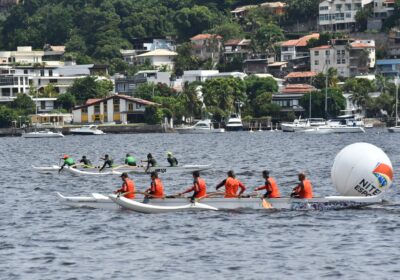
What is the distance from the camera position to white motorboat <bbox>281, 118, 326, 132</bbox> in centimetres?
18462

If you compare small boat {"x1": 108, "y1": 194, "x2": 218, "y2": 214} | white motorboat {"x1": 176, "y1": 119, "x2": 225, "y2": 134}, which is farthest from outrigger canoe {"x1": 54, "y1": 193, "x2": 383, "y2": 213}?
white motorboat {"x1": 176, "y1": 119, "x2": 225, "y2": 134}

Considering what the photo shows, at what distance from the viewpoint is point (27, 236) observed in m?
49.4

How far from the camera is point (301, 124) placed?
187500 millimetres

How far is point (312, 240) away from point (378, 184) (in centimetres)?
607

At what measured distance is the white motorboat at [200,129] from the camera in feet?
628

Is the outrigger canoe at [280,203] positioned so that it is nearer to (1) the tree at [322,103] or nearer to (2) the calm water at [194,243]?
(2) the calm water at [194,243]

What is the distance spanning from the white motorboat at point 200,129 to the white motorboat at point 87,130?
39.6 feet

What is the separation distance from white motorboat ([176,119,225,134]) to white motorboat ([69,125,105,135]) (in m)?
12.1

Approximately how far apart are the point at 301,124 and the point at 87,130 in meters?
32.4

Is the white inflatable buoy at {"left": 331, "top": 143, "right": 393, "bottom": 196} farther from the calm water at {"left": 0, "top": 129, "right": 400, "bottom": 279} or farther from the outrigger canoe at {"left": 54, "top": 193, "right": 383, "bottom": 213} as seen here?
the calm water at {"left": 0, "top": 129, "right": 400, "bottom": 279}

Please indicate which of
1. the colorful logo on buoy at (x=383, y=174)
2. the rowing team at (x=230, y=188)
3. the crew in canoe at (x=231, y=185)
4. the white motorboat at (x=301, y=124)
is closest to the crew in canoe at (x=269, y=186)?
the rowing team at (x=230, y=188)

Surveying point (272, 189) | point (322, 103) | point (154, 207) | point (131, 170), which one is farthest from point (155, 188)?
point (322, 103)

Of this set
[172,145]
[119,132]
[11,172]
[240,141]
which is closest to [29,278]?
[11,172]

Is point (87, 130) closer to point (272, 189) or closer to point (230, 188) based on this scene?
point (230, 188)
